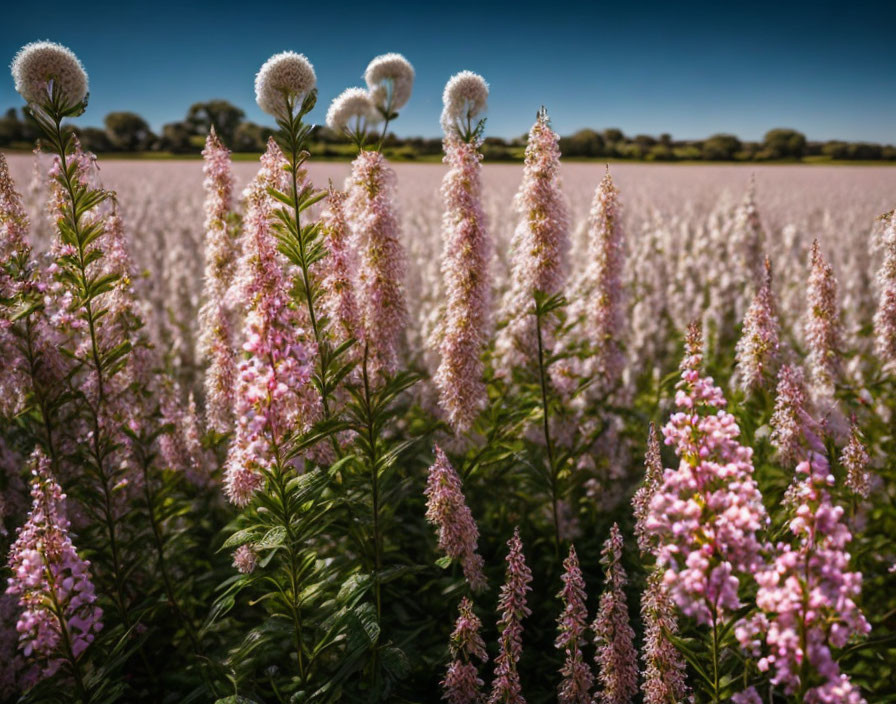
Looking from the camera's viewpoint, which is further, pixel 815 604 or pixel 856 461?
pixel 856 461

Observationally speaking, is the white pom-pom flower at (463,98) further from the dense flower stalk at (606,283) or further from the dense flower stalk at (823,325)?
the dense flower stalk at (823,325)

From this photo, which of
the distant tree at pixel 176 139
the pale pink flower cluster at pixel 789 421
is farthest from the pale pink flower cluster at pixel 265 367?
the distant tree at pixel 176 139

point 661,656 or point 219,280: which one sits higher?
point 219,280

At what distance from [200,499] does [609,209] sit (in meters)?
4.41

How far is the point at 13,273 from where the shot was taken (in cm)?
396

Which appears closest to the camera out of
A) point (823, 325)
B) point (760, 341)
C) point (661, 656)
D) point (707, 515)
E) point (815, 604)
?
point (815, 604)

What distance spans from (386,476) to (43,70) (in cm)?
311

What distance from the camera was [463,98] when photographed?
439 centimetres

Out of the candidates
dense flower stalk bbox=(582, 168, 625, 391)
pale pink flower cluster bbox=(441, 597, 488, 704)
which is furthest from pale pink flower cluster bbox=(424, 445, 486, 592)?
dense flower stalk bbox=(582, 168, 625, 391)

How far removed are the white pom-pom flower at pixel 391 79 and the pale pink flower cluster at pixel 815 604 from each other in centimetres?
331

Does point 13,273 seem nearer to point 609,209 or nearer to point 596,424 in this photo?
point 609,209

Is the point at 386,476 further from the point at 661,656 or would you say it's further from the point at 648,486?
the point at 661,656

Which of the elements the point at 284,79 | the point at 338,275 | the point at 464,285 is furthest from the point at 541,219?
the point at 284,79

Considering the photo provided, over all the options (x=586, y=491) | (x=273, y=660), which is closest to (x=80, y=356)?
(x=273, y=660)
